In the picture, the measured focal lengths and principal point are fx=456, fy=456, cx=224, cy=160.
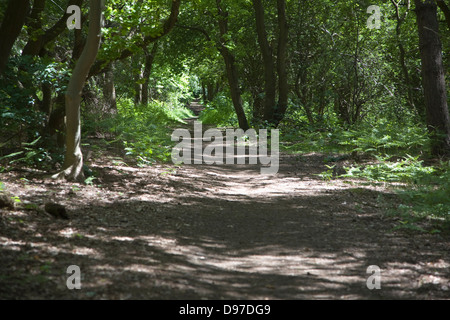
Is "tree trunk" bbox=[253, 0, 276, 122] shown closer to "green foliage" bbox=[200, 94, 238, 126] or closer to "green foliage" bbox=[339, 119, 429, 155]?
"green foliage" bbox=[200, 94, 238, 126]

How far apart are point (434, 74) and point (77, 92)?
27.0 ft

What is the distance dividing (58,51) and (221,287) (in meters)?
12.3

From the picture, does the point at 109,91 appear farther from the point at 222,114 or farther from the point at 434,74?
the point at 222,114

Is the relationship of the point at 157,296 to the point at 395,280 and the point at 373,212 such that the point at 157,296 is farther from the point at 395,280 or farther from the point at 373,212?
the point at 373,212

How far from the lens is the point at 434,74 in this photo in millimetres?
10938

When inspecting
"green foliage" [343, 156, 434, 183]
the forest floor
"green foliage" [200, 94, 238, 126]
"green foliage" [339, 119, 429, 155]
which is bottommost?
the forest floor

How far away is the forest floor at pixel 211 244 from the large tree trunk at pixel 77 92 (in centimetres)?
→ 41

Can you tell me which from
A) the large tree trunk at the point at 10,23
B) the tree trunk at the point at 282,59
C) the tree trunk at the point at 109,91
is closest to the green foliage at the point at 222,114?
the tree trunk at the point at 282,59

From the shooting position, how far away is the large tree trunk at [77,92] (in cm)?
743

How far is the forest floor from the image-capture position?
4.06 metres

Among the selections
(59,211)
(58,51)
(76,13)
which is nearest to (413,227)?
(59,211)

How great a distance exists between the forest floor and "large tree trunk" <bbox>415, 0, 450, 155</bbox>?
333 centimetres

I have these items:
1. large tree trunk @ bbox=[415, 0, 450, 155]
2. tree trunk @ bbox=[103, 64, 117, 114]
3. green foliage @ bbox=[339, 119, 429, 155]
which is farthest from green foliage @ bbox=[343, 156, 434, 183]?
tree trunk @ bbox=[103, 64, 117, 114]

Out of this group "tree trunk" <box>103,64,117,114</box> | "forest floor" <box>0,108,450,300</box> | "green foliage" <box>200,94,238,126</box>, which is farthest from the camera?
"green foliage" <box>200,94,238,126</box>
